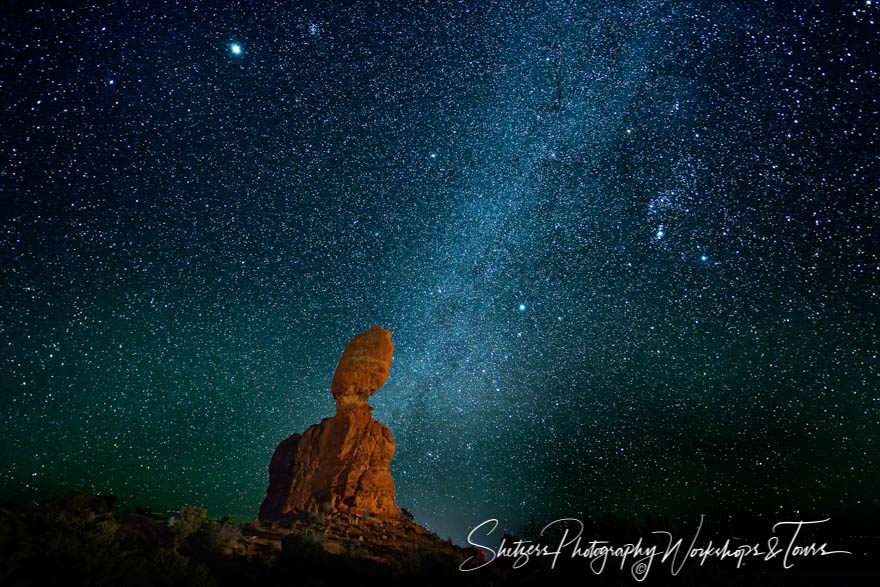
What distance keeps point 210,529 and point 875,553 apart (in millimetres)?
33036

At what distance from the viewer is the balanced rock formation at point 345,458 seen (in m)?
23.9

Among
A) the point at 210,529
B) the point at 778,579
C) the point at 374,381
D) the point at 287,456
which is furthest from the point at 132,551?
the point at 778,579

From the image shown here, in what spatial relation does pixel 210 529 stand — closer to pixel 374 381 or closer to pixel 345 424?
pixel 345 424

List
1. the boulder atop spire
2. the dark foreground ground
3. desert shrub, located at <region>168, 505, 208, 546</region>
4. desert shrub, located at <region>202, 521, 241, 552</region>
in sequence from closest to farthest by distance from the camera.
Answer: the dark foreground ground → desert shrub, located at <region>202, 521, 241, 552</region> → desert shrub, located at <region>168, 505, 208, 546</region> → the boulder atop spire

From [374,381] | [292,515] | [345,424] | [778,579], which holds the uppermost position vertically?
[374,381]

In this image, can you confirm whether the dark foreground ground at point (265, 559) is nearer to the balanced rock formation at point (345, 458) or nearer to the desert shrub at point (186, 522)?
the desert shrub at point (186, 522)

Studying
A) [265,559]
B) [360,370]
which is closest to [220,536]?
[265,559]

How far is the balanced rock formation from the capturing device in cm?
2394

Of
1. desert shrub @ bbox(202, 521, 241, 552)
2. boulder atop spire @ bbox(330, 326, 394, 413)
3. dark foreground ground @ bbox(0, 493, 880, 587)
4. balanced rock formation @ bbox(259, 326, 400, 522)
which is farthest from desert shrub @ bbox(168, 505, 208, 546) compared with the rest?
boulder atop spire @ bbox(330, 326, 394, 413)

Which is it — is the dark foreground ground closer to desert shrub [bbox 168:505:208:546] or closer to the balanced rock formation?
desert shrub [bbox 168:505:208:546]

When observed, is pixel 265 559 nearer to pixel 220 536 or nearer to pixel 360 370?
pixel 220 536

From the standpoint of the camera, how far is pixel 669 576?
14844 mm

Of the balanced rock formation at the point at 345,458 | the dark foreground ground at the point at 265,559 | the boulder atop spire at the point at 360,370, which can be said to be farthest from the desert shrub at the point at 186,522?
the boulder atop spire at the point at 360,370

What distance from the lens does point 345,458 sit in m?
25.5
